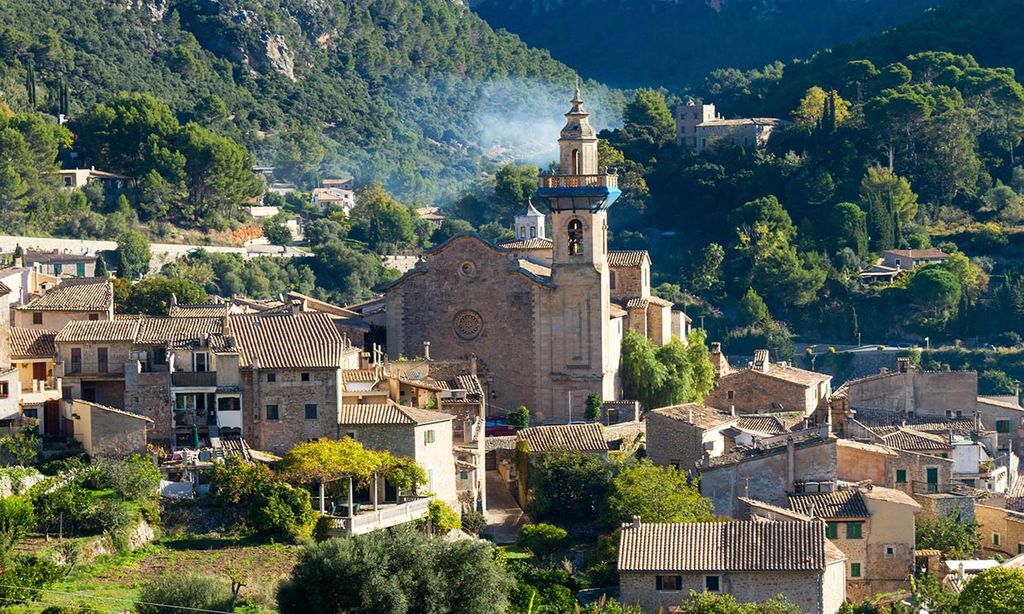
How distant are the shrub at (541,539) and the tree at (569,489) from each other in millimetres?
1725

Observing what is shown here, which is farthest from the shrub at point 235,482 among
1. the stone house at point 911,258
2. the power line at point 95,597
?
the stone house at point 911,258

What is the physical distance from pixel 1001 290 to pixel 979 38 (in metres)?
29.9

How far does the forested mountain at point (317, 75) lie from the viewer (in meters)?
114

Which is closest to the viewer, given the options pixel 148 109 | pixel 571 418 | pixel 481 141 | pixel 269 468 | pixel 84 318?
pixel 269 468

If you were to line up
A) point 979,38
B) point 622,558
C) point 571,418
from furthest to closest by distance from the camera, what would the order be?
point 979,38, point 571,418, point 622,558

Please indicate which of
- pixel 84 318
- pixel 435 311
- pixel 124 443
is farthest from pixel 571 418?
pixel 124 443

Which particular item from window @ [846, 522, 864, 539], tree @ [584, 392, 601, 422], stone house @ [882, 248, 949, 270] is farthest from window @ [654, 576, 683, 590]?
stone house @ [882, 248, 949, 270]

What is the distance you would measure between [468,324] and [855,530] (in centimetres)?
1597

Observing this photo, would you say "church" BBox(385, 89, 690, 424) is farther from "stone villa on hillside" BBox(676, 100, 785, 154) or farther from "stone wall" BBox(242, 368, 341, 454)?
"stone villa on hillside" BBox(676, 100, 785, 154)

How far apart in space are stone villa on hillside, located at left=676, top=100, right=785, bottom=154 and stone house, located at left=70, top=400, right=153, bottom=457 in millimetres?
61593

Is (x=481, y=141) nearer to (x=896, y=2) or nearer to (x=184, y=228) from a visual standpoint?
(x=896, y=2)

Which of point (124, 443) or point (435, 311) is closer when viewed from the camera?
point (124, 443)

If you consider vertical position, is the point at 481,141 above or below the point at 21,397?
above

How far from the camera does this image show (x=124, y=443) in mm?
44938
